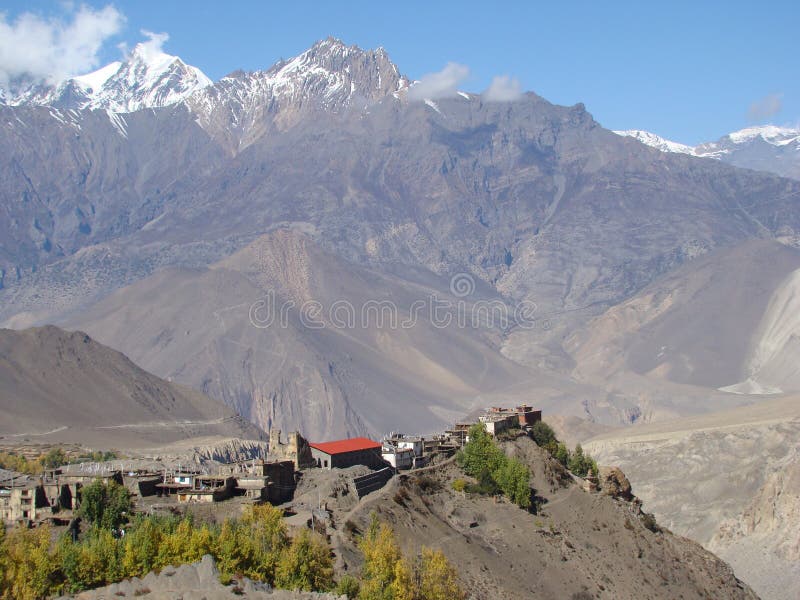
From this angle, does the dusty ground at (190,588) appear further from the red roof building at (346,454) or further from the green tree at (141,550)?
the red roof building at (346,454)

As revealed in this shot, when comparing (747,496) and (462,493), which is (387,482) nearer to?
(462,493)

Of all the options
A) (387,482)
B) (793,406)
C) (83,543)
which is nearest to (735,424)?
(793,406)

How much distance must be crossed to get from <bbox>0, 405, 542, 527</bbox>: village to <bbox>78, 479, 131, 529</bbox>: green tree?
1.08m

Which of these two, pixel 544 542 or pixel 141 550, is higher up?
pixel 141 550

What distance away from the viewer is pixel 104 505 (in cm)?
6531

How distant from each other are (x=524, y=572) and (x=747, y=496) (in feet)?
224

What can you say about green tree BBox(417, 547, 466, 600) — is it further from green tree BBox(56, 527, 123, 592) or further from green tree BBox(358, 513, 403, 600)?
green tree BBox(56, 527, 123, 592)

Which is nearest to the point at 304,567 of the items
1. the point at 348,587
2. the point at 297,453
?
the point at 348,587

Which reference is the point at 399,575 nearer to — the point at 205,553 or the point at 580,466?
the point at 205,553

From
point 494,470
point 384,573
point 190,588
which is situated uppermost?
point 494,470

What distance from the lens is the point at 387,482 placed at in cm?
8081

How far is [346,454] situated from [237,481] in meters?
14.6

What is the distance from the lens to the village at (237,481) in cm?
6788

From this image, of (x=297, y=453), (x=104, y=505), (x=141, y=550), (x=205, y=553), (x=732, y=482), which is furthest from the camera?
(x=732, y=482)
